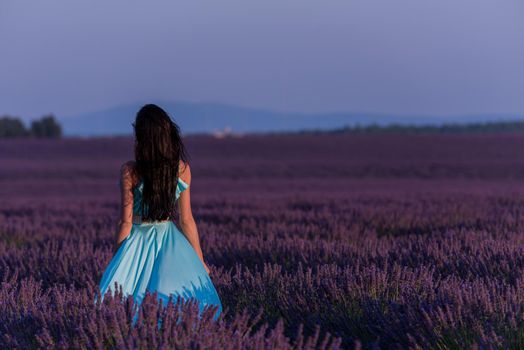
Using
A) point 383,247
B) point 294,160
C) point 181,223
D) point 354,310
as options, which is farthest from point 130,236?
point 294,160

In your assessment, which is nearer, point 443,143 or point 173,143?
point 173,143

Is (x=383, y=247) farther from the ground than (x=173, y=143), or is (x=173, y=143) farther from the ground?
(x=173, y=143)

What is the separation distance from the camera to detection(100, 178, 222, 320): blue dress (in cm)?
340

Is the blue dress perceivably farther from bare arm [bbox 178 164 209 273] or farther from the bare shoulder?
the bare shoulder

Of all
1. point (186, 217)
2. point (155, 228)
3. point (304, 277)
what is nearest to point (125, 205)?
point (155, 228)

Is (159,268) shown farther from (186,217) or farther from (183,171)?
(183,171)

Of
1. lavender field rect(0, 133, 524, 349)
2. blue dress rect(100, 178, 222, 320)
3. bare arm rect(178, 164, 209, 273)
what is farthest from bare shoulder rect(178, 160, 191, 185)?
lavender field rect(0, 133, 524, 349)

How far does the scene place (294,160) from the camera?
81.7ft

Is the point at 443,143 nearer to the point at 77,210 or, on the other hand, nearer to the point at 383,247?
the point at 77,210

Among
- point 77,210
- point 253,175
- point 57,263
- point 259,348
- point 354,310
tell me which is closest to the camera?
point 259,348

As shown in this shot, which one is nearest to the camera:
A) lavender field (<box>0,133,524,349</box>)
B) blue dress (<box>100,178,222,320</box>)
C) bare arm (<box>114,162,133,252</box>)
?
lavender field (<box>0,133,524,349</box>)

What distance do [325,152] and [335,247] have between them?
21.2 m

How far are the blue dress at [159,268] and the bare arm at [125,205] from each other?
3 cm

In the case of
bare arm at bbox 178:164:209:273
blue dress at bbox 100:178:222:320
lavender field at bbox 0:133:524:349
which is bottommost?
lavender field at bbox 0:133:524:349
